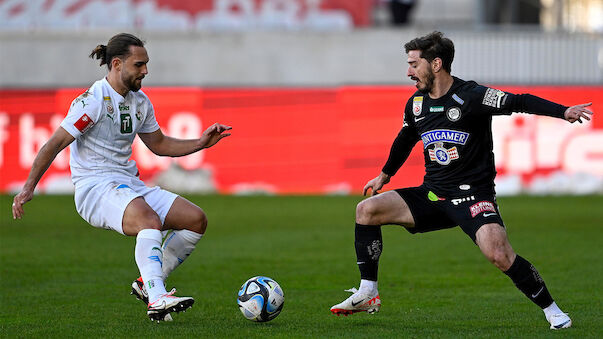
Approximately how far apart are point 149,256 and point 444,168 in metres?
2.23

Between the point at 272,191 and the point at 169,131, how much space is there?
2.84 m

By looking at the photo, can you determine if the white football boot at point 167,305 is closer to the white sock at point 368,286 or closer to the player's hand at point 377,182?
the white sock at point 368,286

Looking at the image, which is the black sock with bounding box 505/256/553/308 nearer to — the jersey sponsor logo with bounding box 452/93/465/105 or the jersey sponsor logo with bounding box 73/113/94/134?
the jersey sponsor logo with bounding box 452/93/465/105

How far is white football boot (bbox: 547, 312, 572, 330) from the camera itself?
6637 mm

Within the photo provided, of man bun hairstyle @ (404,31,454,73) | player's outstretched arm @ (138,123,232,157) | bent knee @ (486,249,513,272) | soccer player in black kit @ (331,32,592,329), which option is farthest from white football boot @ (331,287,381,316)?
man bun hairstyle @ (404,31,454,73)

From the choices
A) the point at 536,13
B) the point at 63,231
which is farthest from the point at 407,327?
the point at 536,13

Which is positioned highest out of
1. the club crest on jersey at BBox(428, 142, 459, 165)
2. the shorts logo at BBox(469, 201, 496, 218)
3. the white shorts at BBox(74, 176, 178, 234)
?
the club crest on jersey at BBox(428, 142, 459, 165)

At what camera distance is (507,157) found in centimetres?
2266

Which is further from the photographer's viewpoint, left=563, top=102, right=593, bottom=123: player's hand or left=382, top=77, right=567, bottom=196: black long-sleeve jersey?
left=382, top=77, right=567, bottom=196: black long-sleeve jersey

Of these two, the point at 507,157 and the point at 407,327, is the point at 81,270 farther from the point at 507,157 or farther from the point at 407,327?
the point at 507,157

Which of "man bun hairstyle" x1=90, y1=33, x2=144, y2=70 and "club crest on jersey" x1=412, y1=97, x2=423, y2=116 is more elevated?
"man bun hairstyle" x1=90, y1=33, x2=144, y2=70

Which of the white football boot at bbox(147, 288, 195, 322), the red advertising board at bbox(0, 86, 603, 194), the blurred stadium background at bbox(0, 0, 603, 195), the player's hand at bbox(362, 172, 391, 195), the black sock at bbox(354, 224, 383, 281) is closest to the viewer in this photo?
the white football boot at bbox(147, 288, 195, 322)

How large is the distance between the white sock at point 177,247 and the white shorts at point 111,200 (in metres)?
0.32

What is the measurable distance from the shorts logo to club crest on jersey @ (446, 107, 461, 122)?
24.9 inches
